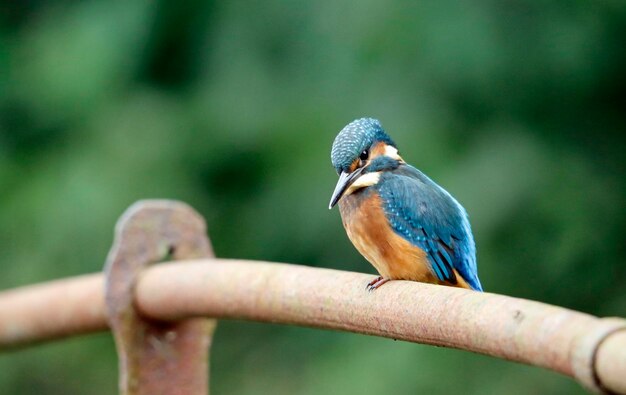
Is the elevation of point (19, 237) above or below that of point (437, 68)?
below

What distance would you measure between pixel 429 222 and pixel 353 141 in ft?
0.64

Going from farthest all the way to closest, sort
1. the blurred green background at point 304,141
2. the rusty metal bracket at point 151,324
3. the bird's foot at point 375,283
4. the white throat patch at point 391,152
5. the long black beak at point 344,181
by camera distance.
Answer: the blurred green background at point 304,141 < the white throat patch at point 391,152 < the long black beak at point 344,181 < the rusty metal bracket at point 151,324 < the bird's foot at point 375,283

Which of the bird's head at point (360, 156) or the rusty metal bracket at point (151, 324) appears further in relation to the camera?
the bird's head at point (360, 156)

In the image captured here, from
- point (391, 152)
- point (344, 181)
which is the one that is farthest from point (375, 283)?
point (391, 152)

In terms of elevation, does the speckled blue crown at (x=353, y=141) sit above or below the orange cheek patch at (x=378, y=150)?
above

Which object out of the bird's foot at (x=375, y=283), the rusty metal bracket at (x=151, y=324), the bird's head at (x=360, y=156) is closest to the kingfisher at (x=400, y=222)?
the bird's head at (x=360, y=156)

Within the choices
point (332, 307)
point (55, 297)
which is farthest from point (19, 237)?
point (332, 307)

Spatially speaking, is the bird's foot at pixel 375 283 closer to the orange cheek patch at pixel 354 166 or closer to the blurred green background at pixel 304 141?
the orange cheek patch at pixel 354 166

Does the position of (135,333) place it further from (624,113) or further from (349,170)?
(624,113)

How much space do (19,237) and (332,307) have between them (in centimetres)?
251

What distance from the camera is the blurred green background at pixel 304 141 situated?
3170 millimetres

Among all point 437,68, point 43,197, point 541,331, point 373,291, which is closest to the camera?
point 541,331

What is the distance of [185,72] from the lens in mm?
3574

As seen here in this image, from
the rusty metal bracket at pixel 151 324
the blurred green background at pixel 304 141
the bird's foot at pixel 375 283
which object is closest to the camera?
the bird's foot at pixel 375 283
